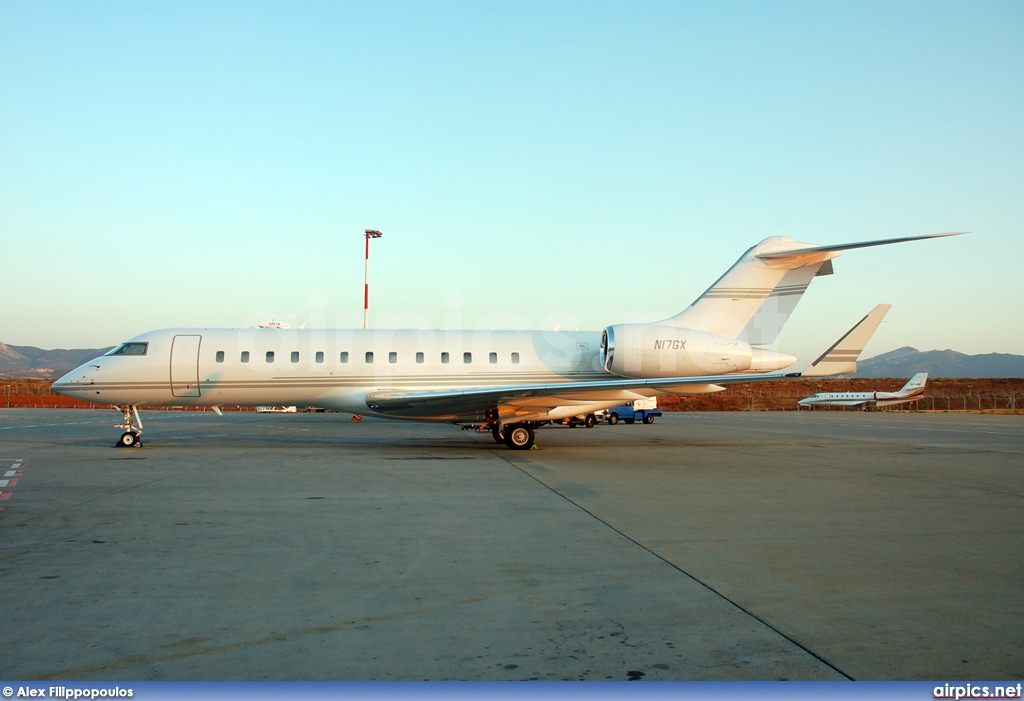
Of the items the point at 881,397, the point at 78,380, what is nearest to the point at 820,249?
the point at 78,380

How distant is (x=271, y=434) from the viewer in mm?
22828

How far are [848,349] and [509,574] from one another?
35.9 ft

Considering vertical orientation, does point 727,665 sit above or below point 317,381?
below

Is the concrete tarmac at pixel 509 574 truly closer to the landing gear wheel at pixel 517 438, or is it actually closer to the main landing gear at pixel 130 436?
the landing gear wheel at pixel 517 438

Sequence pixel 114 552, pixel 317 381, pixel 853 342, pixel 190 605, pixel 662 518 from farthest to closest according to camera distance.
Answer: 1. pixel 317 381
2. pixel 853 342
3. pixel 662 518
4. pixel 114 552
5. pixel 190 605

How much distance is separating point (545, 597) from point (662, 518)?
3.55 metres

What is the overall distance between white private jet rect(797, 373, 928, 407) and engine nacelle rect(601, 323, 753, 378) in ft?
124

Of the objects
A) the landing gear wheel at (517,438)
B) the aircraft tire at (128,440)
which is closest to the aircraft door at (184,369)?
the aircraft tire at (128,440)

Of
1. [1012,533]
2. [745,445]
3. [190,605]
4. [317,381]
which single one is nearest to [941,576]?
[1012,533]

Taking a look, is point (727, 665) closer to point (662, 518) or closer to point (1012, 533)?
point (662, 518)

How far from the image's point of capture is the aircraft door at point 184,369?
60.1ft

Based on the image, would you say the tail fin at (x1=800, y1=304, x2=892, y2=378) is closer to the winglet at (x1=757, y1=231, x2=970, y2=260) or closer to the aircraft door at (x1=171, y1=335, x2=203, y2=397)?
the winglet at (x1=757, y1=231, x2=970, y2=260)
